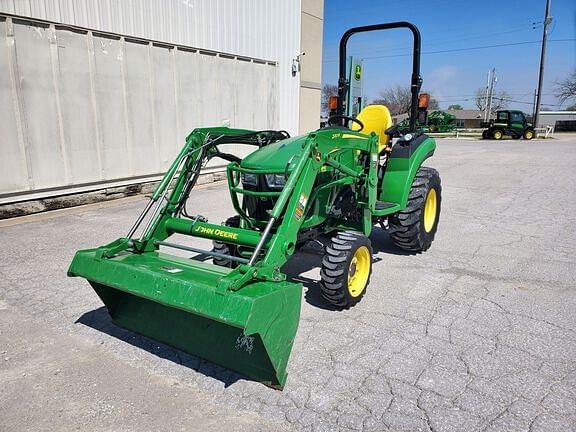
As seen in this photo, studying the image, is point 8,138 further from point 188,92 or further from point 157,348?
point 157,348

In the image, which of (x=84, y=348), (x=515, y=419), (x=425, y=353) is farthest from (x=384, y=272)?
(x=84, y=348)

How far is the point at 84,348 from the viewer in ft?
11.1

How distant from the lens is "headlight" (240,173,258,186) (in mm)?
4016

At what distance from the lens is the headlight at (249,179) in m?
4.02

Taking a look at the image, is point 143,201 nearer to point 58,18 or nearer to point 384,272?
point 58,18

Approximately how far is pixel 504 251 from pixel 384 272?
1830 mm

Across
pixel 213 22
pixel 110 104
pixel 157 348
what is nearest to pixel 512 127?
pixel 213 22

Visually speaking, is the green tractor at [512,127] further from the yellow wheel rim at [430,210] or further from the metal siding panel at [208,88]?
the yellow wheel rim at [430,210]

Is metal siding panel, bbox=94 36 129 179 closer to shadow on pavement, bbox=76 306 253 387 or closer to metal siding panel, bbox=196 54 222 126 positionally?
metal siding panel, bbox=196 54 222 126

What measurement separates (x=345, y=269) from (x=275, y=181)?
3.12 ft

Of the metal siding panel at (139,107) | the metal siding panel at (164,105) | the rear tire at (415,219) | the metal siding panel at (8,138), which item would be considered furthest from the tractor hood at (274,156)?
the metal siding panel at (164,105)

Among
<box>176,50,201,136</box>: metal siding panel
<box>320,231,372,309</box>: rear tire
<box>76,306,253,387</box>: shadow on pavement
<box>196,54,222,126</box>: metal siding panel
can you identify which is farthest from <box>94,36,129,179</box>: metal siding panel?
<box>320,231,372,309</box>: rear tire

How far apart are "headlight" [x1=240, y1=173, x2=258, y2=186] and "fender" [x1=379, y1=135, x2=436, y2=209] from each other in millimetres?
1729

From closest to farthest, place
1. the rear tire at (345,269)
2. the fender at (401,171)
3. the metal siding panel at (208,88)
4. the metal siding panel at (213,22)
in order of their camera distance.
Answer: the rear tire at (345,269) → the fender at (401,171) → the metal siding panel at (213,22) → the metal siding panel at (208,88)
